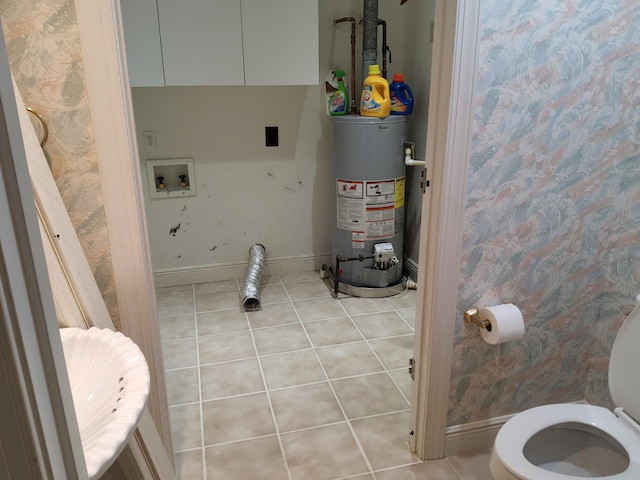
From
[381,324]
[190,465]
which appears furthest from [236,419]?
[381,324]

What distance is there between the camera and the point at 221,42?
103 inches

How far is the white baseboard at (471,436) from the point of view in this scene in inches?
70.6

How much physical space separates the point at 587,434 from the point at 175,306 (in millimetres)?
2302

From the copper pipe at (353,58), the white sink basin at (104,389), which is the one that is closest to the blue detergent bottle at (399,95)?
the copper pipe at (353,58)

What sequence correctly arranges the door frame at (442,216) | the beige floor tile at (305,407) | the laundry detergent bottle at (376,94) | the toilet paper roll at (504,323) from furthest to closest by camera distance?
the laundry detergent bottle at (376,94), the beige floor tile at (305,407), the toilet paper roll at (504,323), the door frame at (442,216)

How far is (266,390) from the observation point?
2.19 metres

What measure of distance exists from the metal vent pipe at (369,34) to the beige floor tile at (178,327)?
1795 millimetres

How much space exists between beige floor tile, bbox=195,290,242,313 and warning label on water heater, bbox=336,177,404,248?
0.81 metres

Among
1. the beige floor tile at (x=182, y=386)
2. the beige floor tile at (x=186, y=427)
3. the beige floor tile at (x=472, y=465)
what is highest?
the beige floor tile at (x=182, y=386)

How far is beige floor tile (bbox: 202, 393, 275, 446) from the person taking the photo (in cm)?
192

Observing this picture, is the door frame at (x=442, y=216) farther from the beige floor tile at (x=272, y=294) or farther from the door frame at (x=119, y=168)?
the beige floor tile at (x=272, y=294)

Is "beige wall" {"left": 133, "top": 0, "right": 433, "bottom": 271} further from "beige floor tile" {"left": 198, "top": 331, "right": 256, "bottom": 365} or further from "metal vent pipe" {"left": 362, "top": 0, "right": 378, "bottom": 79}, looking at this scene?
"beige floor tile" {"left": 198, "top": 331, "right": 256, "bottom": 365}

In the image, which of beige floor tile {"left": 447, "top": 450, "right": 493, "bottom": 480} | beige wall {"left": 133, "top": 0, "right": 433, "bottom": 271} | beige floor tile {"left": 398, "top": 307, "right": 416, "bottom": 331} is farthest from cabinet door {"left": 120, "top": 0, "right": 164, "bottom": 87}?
beige floor tile {"left": 447, "top": 450, "right": 493, "bottom": 480}

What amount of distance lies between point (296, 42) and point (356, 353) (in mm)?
1709
